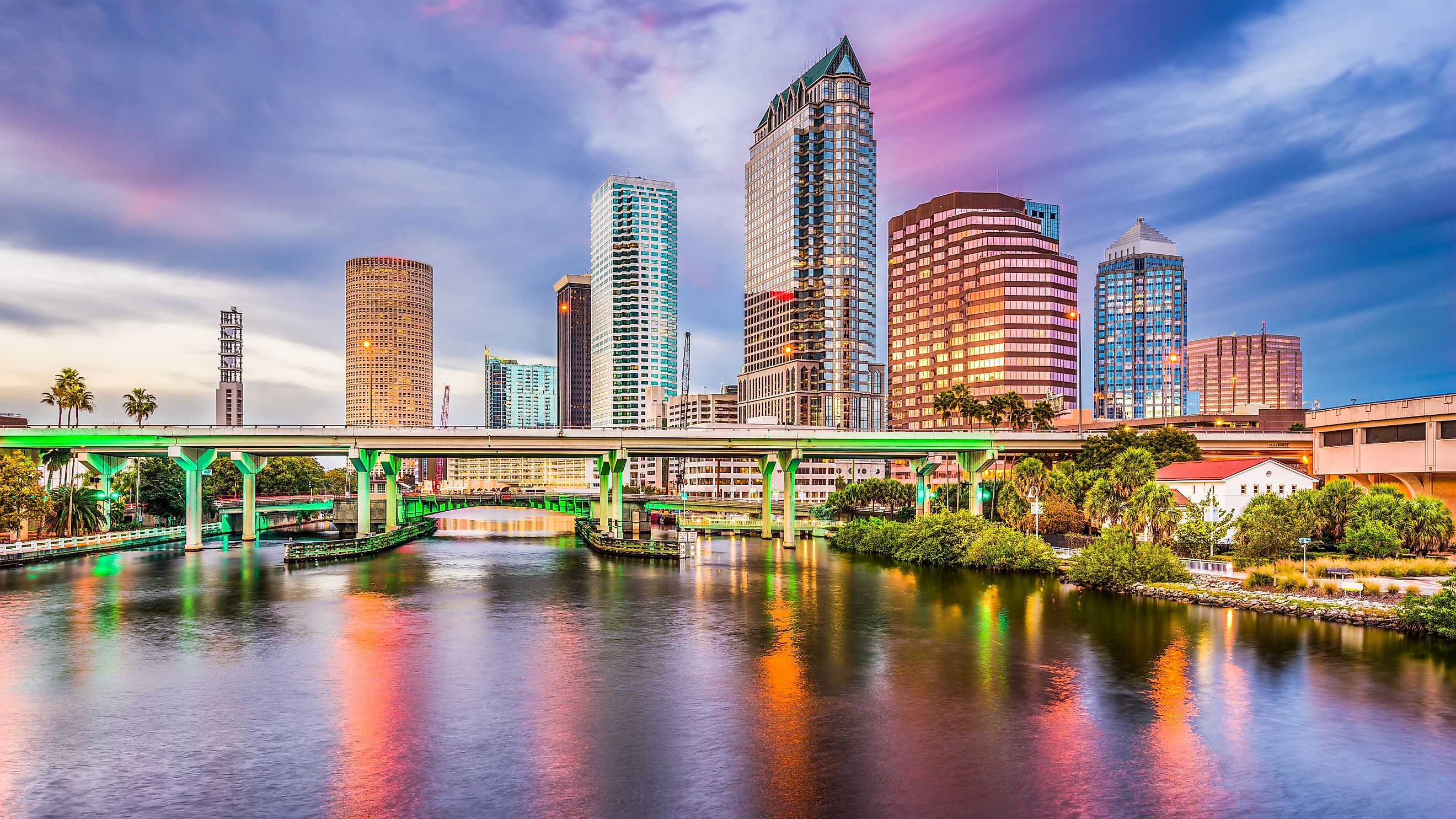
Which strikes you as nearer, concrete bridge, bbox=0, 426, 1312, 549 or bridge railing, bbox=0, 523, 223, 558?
bridge railing, bbox=0, 523, 223, 558

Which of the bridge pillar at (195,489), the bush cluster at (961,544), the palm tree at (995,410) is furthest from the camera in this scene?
the palm tree at (995,410)

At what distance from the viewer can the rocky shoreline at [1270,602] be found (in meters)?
57.2

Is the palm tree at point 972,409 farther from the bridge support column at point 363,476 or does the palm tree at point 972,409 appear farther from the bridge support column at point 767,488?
the bridge support column at point 363,476

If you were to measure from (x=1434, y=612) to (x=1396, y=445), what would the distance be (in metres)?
56.5

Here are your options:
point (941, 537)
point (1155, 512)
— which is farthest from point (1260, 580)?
point (941, 537)

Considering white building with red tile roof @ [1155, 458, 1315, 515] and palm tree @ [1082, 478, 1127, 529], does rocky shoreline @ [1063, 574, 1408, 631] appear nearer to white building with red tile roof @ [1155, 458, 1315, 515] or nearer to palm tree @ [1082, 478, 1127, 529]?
palm tree @ [1082, 478, 1127, 529]

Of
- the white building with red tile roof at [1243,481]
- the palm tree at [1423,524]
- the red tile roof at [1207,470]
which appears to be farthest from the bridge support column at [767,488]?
the palm tree at [1423,524]

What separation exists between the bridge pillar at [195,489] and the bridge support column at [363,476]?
17554 mm

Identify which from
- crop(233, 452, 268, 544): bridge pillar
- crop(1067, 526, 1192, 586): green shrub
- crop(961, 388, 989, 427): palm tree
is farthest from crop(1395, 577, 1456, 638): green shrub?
crop(233, 452, 268, 544): bridge pillar

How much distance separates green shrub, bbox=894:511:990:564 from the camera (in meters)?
101

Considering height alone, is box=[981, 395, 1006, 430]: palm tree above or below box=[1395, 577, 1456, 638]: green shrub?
above

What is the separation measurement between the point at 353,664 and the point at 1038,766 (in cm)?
3537

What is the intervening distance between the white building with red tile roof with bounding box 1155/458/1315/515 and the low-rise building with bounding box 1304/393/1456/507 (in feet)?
26.9

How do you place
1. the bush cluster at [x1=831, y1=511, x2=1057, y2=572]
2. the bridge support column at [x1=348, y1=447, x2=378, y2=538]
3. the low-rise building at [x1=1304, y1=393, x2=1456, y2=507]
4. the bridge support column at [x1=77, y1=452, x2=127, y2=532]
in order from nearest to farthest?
the bush cluster at [x1=831, y1=511, x2=1057, y2=572] → the low-rise building at [x1=1304, y1=393, x2=1456, y2=507] → the bridge support column at [x1=77, y1=452, x2=127, y2=532] → the bridge support column at [x1=348, y1=447, x2=378, y2=538]
